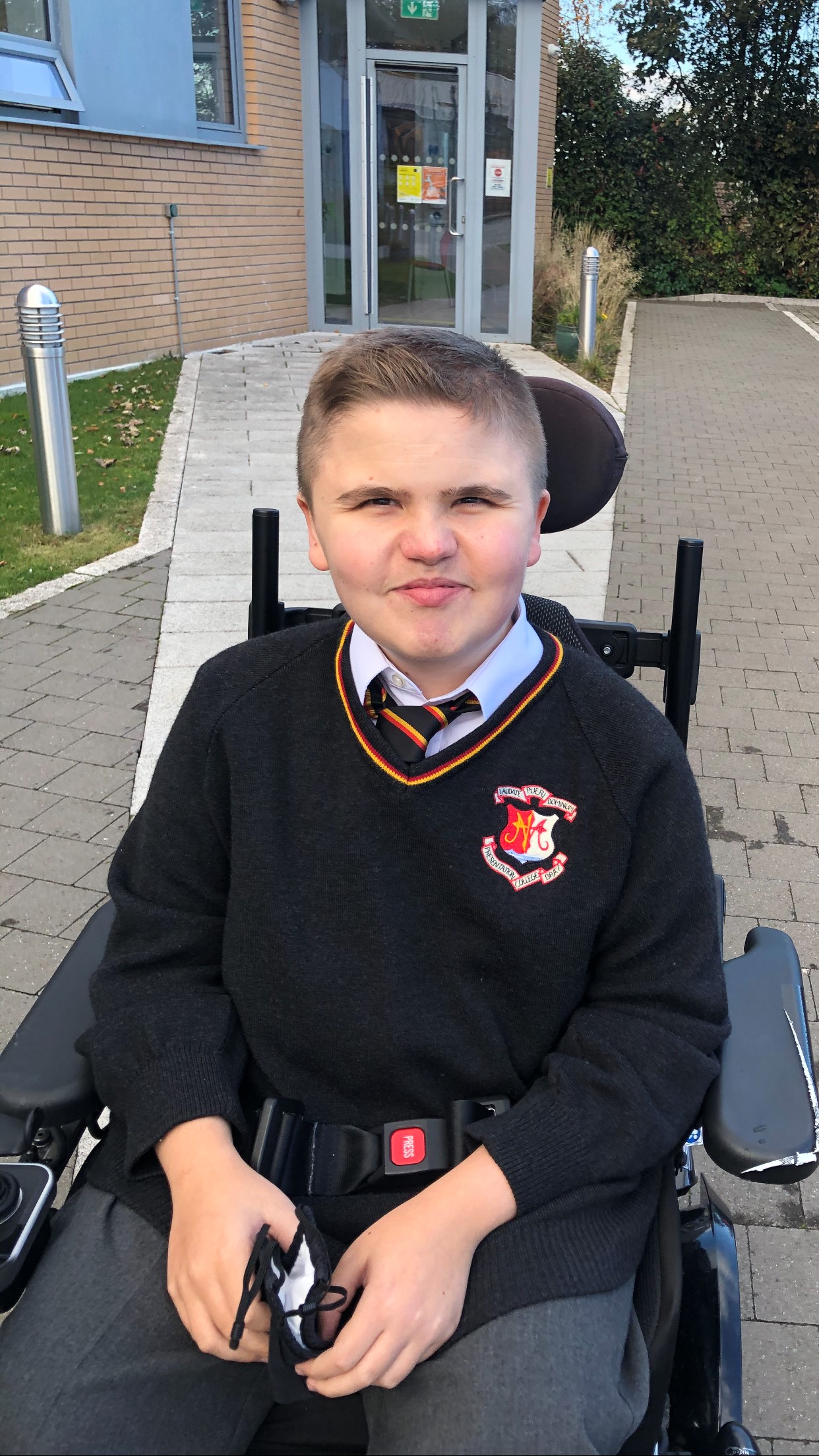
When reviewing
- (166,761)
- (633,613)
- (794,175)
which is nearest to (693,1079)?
(166,761)

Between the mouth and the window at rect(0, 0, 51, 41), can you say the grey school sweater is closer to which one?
the mouth

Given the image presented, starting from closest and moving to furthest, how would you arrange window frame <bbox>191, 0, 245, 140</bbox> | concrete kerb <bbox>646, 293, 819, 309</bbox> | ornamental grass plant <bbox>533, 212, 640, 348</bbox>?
1. window frame <bbox>191, 0, 245, 140</bbox>
2. ornamental grass plant <bbox>533, 212, 640, 348</bbox>
3. concrete kerb <bbox>646, 293, 819, 309</bbox>

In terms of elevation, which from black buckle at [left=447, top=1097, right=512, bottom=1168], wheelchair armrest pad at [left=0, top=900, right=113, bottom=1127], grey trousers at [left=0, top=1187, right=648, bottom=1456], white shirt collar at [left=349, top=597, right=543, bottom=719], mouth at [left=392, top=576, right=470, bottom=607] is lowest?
grey trousers at [left=0, top=1187, right=648, bottom=1456]

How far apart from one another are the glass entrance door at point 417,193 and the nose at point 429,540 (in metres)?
12.3

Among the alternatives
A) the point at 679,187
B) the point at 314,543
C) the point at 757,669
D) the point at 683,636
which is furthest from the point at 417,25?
the point at 314,543

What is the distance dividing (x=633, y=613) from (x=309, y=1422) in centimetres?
468

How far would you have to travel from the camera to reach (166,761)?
1.75 meters

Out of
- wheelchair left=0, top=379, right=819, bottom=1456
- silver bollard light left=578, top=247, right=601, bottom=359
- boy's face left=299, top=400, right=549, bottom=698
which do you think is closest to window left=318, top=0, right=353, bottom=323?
silver bollard light left=578, top=247, right=601, bottom=359

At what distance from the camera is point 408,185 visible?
13289 millimetres

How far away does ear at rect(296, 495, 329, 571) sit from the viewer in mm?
1684

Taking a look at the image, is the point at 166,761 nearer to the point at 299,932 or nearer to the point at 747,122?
the point at 299,932

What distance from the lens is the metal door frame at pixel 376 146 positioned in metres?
12.7

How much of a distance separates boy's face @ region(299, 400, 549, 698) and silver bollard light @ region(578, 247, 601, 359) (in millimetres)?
11645

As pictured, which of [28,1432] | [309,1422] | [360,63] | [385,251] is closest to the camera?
[28,1432]
